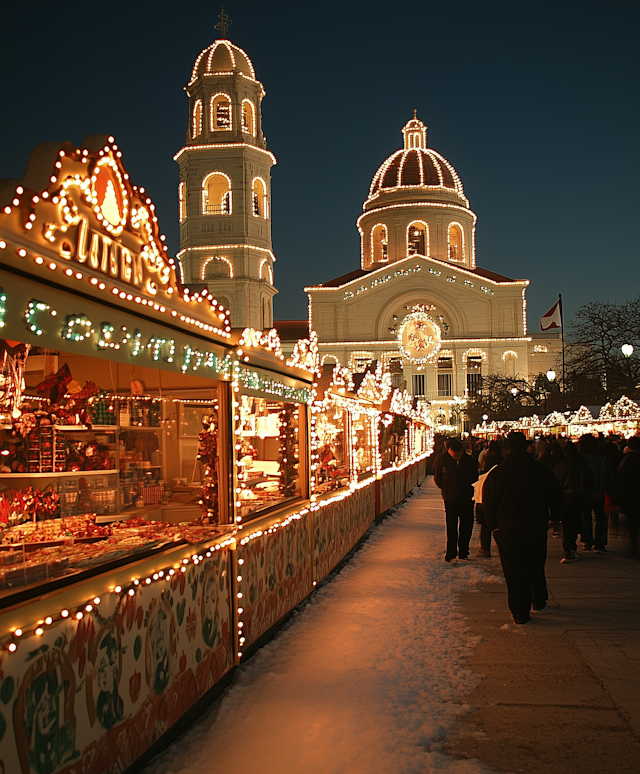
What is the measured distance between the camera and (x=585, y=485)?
35.4ft

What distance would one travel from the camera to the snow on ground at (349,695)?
4340mm

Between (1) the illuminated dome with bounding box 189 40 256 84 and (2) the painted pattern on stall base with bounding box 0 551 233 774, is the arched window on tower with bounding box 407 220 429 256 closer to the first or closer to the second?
(1) the illuminated dome with bounding box 189 40 256 84

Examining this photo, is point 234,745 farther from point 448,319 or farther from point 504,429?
point 448,319

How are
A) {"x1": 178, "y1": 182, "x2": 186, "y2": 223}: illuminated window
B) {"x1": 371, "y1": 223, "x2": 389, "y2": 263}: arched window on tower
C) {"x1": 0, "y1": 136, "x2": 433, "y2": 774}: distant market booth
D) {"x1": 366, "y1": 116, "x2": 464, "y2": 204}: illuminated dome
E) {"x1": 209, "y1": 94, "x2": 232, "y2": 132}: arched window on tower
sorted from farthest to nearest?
1. {"x1": 371, "y1": 223, "x2": 389, "y2": 263}: arched window on tower
2. {"x1": 366, "y1": 116, "x2": 464, "y2": 204}: illuminated dome
3. {"x1": 178, "y1": 182, "x2": 186, "y2": 223}: illuminated window
4. {"x1": 209, "y1": 94, "x2": 232, "y2": 132}: arched window on tower
5. {"x1": 0, "y1": 136, "x2": 433, "y2": 774}: distant market booth

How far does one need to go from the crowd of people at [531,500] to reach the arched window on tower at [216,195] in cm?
5073

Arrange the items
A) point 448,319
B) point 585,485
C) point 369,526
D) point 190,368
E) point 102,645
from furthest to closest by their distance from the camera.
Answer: point 448,319, point 369,526, point 585,485, point 190,368, point 102,645

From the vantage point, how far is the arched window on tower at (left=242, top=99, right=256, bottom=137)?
60438 mm

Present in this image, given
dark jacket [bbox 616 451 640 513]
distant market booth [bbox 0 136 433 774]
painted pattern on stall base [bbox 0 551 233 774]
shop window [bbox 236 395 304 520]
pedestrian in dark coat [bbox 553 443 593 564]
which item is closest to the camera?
painted pattern on stall base [bbox 0 551 233 774]

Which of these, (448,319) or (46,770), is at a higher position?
(448,319)

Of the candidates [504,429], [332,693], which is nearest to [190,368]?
[332,693]

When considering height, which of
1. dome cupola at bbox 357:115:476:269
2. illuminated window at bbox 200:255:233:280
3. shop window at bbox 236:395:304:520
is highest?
dome cupola at bbox 357:115:476:269

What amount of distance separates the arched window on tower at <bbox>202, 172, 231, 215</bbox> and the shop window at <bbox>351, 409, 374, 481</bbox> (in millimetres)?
48339

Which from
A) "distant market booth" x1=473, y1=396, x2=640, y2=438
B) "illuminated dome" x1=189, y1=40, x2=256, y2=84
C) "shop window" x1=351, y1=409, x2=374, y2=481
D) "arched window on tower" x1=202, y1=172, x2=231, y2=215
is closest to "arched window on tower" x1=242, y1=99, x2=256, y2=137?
"illuminated dome" x1=189, y1=40, x2=256, y2=84

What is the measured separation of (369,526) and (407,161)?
7414 cm
